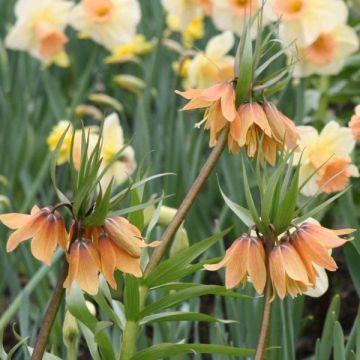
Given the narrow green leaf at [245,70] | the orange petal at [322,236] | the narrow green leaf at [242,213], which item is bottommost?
the orange petal at [322,236]

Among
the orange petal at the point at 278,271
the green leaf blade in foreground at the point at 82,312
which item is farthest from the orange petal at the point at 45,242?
the orange petal at the point at 278,271

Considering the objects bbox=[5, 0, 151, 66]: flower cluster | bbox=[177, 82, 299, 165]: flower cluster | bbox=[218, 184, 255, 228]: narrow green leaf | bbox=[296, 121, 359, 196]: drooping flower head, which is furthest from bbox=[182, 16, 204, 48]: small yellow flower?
bbox=[218, 184, 255, 228]: narrow green leaf

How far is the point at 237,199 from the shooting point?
2406 millimetres

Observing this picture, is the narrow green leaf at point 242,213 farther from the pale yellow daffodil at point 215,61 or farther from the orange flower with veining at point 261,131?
the pale yellow daffodil at point 215,61

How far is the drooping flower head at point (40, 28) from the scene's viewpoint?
295 centimetres

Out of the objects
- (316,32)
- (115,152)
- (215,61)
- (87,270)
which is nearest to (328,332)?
(87,270)

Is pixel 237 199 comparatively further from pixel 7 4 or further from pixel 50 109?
pixel 7 4

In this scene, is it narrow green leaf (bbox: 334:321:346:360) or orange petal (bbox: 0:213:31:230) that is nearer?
orange petal (bbox: 0:213:31:230)

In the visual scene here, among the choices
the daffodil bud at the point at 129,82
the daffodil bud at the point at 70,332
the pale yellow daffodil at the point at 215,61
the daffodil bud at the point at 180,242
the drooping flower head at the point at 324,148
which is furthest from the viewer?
the daffodil bud at the point at 129,82

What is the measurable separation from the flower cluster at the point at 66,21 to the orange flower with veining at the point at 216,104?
1.58m

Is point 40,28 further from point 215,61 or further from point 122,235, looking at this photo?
point 122,235

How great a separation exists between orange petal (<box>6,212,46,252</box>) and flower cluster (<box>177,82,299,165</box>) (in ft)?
0.86

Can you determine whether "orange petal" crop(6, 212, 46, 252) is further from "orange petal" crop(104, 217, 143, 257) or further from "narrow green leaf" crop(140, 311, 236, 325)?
"narrow green leaf" crop(140, 311, 236, 325)

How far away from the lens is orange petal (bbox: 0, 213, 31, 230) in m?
1.18
